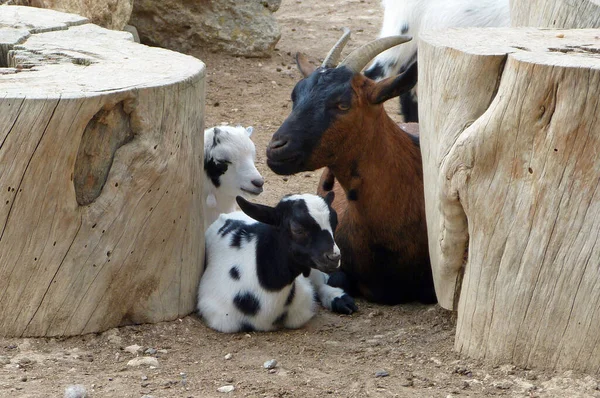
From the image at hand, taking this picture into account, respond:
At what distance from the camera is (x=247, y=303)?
5129 millimetres

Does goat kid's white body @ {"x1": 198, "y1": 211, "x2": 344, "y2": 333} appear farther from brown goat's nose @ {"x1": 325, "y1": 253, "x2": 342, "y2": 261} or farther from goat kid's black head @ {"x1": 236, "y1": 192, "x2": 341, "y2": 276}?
brown goat's nose @ {"x1": 325, "y1": 253, "x2": 342, "y2": 261}

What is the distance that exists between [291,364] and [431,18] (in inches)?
134

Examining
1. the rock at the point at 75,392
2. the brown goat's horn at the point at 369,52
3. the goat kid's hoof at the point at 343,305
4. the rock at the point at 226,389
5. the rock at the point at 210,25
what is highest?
the brown goat's horn at the point at 369,52

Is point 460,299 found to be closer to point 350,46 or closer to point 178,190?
point 178,190

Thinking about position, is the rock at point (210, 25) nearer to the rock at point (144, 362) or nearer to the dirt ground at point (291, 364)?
the dirt ground at point (291, 364)

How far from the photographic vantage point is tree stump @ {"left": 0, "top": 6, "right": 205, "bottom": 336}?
4.36 metres

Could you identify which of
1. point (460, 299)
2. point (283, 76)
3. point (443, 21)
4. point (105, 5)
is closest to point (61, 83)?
point (460, 299)

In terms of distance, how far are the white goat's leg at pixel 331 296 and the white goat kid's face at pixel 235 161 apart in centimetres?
64

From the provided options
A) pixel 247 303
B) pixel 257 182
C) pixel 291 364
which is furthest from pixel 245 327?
pixel 257 182

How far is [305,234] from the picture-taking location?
4.94 m

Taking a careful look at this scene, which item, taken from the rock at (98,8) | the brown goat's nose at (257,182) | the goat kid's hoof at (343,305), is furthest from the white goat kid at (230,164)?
the rock at (98,8)

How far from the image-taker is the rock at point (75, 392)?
397 centimetres

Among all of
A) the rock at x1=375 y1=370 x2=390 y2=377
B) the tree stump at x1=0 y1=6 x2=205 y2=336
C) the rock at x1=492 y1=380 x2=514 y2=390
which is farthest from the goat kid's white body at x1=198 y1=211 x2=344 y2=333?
the rock at x1=492 y1=380 x2=514 y2=390

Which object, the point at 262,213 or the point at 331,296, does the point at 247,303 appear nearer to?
the point at 262,213
